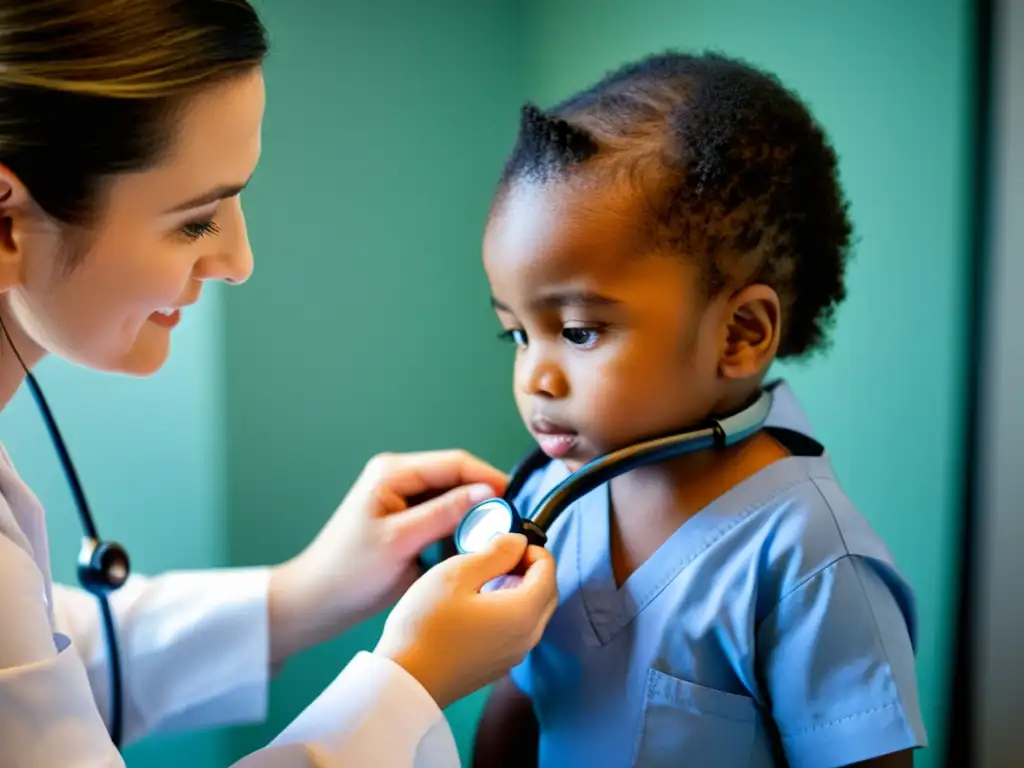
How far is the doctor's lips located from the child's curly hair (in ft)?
0.53

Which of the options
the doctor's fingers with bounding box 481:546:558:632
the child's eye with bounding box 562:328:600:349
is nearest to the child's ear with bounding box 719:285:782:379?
the child's eye with bounding box 562:328:600:349

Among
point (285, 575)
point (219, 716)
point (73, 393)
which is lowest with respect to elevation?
point (219, 716)

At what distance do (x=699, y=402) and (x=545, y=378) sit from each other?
0.13 metres

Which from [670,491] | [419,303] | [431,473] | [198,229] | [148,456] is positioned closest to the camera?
[198,229]

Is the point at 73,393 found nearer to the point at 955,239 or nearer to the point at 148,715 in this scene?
the point at 148,715

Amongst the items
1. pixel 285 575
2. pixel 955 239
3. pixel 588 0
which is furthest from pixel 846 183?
pixel 285 575

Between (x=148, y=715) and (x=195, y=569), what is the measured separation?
26 centimetres

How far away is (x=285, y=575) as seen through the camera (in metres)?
0.94

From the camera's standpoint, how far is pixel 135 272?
0.66 meters

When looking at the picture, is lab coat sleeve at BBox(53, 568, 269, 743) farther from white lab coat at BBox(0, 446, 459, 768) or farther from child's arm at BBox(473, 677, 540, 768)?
child's arm at BBox(473, 677, 540, 768)

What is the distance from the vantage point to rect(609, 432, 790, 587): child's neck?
0.78 metres

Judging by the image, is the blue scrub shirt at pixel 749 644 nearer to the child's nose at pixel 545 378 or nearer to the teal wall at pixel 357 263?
the child's nose at pixel 545 378

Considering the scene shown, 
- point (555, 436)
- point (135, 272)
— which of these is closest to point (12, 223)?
point (135, 272)

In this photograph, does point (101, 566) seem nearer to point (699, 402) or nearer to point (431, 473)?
point (431, 473)
